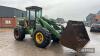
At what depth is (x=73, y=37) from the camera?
9016 mm

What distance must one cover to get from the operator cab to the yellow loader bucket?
210 inches

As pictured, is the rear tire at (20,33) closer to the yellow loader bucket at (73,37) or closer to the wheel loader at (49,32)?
the wheel loader at (49,32)

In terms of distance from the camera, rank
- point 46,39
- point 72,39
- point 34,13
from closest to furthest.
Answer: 1. point 72,39
2. point 46,39
3. point 34,13

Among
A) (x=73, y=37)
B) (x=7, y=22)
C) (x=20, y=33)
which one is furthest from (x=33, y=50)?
(x=7, y=22)

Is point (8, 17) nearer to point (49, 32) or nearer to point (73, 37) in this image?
point (49, 32)

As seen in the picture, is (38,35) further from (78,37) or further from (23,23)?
(23,23)

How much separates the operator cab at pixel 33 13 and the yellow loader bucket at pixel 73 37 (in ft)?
17.5

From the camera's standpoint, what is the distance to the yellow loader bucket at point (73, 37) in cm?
893

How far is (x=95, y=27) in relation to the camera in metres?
29.7

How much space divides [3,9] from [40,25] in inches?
1719

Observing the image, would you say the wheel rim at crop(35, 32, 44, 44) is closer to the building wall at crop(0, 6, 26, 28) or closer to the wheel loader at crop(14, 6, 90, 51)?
the wheel loader at crop(14, 6, 90, 51)

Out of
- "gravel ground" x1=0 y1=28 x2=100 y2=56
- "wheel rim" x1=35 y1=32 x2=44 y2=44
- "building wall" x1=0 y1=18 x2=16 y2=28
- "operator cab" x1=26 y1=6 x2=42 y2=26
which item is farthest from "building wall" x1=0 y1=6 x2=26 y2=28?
"wheel rim" x1=35 y1=32 x2=44 y2=44

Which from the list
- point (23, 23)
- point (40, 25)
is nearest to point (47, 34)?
point (40, 25)

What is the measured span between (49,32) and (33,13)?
3.39m
